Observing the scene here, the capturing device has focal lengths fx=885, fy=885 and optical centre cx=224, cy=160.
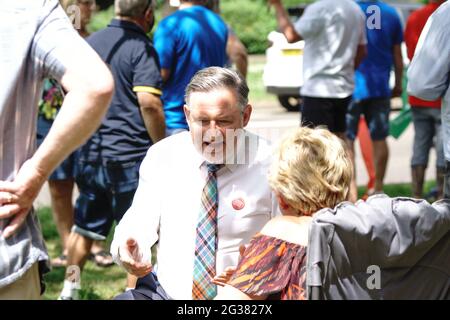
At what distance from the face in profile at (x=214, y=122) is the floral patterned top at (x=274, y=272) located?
25.6 inches

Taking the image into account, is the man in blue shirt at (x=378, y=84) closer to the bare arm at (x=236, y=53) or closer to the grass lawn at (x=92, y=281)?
the bare arm at (x=236, y=53)

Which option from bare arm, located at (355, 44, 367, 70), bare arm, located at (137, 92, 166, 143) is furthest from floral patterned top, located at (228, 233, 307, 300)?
bare arm, located at (355, 44, 367, 70)

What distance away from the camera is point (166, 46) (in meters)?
5.06

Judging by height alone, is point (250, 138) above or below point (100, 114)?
below

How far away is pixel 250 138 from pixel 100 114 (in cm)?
93

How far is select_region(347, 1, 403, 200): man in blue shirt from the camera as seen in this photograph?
712 centimetres

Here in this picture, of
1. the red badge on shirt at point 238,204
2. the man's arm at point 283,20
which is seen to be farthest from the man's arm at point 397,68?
the red badge on shirt at point 238,204

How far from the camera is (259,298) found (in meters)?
2.50

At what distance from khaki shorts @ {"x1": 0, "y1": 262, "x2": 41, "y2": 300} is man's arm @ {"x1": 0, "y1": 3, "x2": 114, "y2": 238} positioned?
0.22 meters

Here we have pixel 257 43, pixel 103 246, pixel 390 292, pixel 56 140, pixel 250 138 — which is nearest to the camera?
pixel 56 140

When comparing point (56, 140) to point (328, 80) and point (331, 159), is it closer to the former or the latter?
point (331, 159)

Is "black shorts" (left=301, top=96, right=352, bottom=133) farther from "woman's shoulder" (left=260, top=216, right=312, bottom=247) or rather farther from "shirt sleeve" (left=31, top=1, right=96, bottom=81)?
"shirt sleeve" (left=31, top=1, right=96, bottom=81)

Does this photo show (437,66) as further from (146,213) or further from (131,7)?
(131,7)

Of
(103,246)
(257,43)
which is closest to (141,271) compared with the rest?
(103,246)
